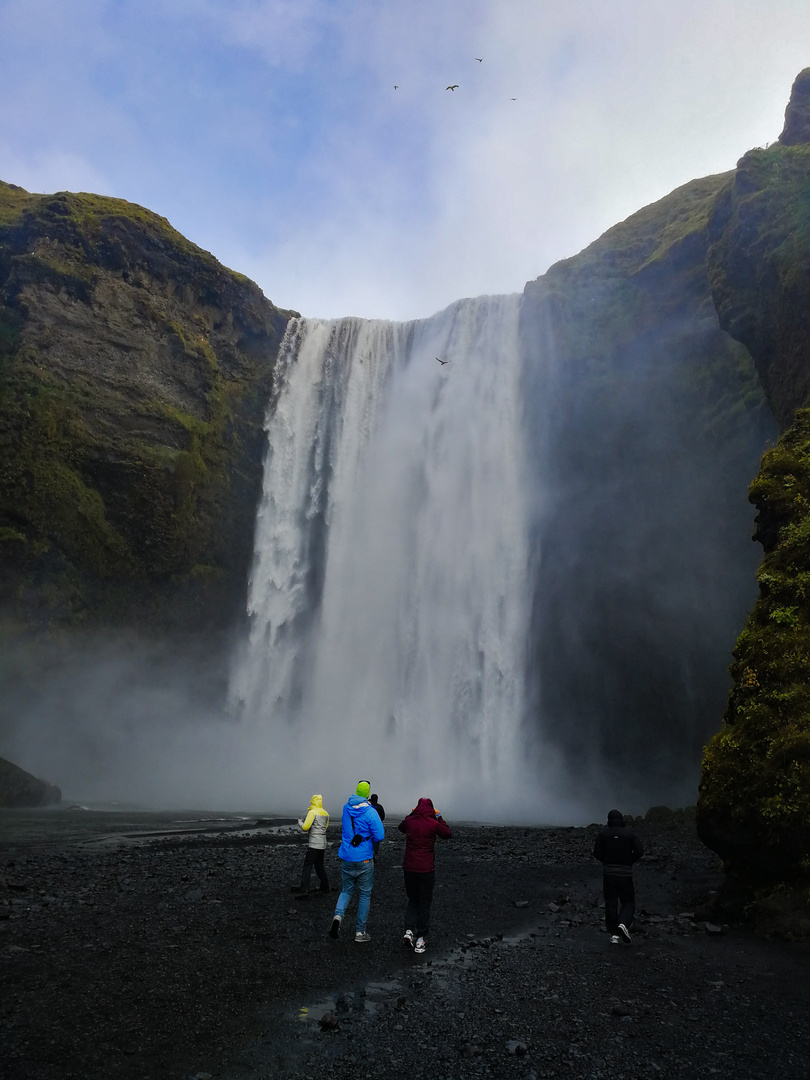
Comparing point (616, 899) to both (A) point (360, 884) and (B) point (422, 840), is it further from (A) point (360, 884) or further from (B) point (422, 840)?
(A) point (360, 884)

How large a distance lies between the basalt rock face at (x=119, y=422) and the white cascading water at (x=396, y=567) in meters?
2.81

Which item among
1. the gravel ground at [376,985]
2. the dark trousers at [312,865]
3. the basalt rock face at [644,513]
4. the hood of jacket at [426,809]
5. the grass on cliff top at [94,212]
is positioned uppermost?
the grass on cliff top at [94,212]

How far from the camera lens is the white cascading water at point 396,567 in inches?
1160

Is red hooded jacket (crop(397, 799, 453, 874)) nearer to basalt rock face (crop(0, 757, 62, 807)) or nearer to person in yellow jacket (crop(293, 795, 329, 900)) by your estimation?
person in yellow jacket (crop(293, 795, 329, 900))

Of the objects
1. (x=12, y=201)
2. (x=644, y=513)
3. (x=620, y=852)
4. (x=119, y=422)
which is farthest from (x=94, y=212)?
(x=620, y=852)

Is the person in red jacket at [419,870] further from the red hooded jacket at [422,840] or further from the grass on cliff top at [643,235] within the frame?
the grass on cliff top at [643,235]

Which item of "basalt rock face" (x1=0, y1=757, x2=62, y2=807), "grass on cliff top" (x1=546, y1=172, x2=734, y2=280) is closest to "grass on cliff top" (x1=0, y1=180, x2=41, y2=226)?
"basalt rock face" (x1=0, y1=757, x2=62, y2=807)

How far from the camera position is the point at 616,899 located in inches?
329

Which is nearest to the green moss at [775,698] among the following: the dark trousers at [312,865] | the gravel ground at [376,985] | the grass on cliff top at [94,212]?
the gravel ground at [376,985]

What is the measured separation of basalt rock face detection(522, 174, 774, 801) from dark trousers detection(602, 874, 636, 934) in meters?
21.2

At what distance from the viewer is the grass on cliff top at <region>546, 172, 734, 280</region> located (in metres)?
36.4

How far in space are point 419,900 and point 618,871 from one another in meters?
2.36

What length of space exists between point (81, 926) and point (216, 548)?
95.6 ft

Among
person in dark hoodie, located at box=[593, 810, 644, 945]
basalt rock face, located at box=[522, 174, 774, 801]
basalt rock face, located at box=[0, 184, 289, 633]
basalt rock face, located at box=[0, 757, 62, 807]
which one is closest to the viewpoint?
person in dark hoodie, located at box=[593, 810, 644, 945]
